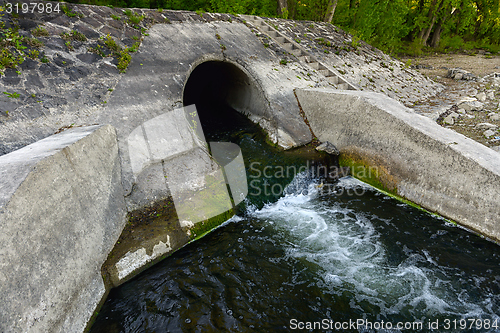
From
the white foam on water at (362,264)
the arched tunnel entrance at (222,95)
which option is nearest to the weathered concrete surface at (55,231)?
the white foam on water at (362,264)

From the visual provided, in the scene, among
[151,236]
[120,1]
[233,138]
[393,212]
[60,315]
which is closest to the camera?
[60,315]

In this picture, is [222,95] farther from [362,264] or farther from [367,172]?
[362,264]

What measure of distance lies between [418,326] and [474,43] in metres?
38.5

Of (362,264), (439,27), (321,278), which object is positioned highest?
(439,27)

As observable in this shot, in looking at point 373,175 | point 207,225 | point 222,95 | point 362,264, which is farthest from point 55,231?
point 222,95

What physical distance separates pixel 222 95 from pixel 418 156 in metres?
9.52

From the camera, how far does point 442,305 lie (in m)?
4.34

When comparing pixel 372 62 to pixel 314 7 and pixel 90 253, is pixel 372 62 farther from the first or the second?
pixel 90 253

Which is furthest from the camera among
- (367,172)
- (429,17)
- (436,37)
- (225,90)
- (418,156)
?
(436,37)

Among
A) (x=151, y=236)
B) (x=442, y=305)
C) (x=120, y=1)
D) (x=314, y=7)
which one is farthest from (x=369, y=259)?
(x=314, y=7)

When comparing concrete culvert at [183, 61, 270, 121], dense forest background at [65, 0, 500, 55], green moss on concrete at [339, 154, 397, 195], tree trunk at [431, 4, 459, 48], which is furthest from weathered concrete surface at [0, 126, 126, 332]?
tree trunk at [431, 4, 459, 48]

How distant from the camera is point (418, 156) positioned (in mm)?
6402

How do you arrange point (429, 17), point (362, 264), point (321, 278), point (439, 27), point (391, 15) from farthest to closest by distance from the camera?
point (439, 27)
point (429, 17)
point (391, 15)
point (362, 264)
point (321, 278)

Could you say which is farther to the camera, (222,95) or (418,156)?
(222,95)
